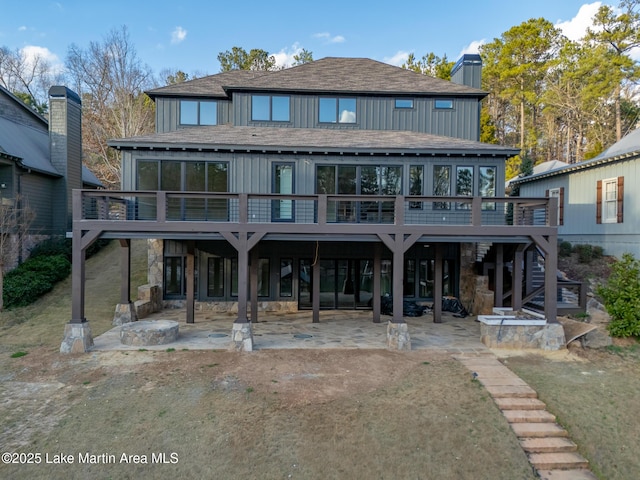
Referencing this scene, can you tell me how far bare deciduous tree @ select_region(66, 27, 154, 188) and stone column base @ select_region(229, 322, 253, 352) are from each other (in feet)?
73.0


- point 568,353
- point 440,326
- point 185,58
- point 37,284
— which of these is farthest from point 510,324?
point 185,58

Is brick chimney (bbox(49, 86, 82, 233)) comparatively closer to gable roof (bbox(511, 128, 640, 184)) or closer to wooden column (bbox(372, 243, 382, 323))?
wooden column (bbox(372, 243, 382, 323))

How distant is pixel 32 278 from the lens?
13.0 metres

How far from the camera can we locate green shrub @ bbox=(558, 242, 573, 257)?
1594 cm

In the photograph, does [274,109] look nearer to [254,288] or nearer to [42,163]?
[254,288]

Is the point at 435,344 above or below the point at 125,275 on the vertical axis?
below

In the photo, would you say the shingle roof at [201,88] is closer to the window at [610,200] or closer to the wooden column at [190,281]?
the wooden column at [190,281]

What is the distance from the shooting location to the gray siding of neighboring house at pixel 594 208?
13.4 meters

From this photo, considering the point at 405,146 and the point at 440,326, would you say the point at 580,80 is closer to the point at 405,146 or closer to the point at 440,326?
the point at 405,146

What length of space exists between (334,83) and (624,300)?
38.2 feet

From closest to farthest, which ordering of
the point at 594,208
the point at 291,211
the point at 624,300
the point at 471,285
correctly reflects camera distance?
1. the point at 624,300
2. the point at 291,211
3. the point at 471,285
4. the point at 594,208

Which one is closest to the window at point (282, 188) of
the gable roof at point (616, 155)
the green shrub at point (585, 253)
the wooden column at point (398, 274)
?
the wooden column at point (398, 274)

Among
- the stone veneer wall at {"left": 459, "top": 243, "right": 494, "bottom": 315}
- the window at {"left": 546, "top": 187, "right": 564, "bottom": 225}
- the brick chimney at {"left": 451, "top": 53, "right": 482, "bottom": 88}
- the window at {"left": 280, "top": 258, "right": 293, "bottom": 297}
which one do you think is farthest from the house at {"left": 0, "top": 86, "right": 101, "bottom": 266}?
the window at {"left": 546, "top": 187, "right": 564, "bottom": 225}

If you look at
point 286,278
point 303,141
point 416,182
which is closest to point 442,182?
point 416,182
